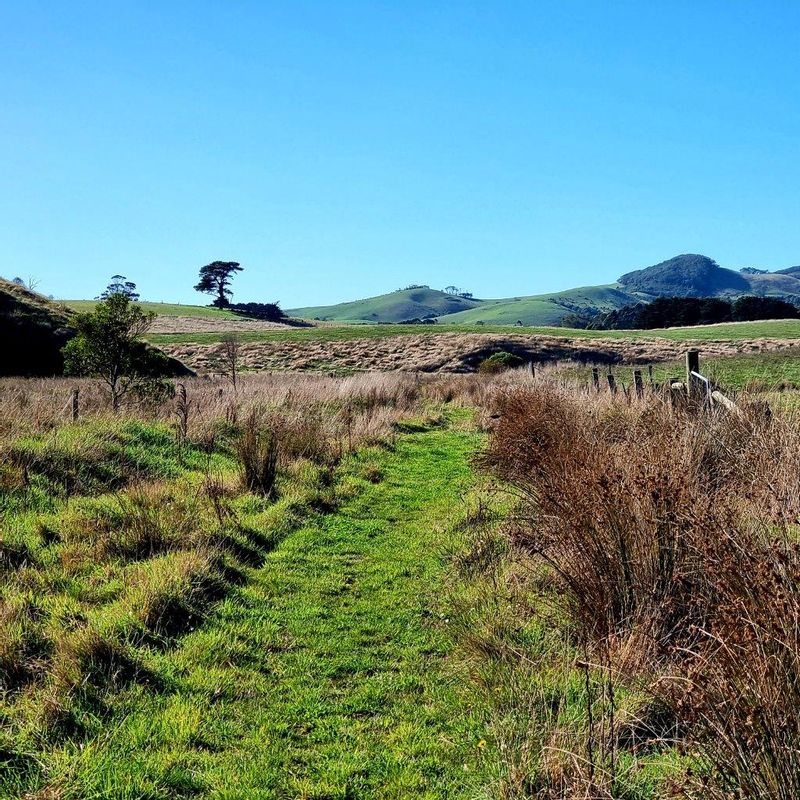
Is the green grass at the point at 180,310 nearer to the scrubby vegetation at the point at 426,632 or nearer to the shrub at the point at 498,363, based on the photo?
the shrub at the point at 498,363

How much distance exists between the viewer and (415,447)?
43.5 feet

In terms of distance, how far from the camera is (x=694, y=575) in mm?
3834

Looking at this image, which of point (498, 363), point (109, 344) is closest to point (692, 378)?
point (109, 344)

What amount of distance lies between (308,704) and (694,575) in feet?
7.44

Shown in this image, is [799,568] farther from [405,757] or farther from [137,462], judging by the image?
A: [137,462]

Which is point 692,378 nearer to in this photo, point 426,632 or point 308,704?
point 426,632

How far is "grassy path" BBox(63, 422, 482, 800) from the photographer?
3100 millimetres

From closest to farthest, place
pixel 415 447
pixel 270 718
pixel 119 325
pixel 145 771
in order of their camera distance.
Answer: pixel 145 771 < pixel 270 718 < pixel 415 447 < pixel 119 325

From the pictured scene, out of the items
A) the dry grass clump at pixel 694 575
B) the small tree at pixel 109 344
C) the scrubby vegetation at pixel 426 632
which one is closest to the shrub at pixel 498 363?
the small tree at pixel 109 344

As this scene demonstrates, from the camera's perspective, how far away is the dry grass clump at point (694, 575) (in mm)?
2174

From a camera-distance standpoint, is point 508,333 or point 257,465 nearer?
point 257,465

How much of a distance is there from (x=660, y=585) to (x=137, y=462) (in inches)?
278

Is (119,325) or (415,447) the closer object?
(415,447)

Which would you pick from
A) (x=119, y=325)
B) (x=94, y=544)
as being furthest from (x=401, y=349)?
(x=94, y=544)
